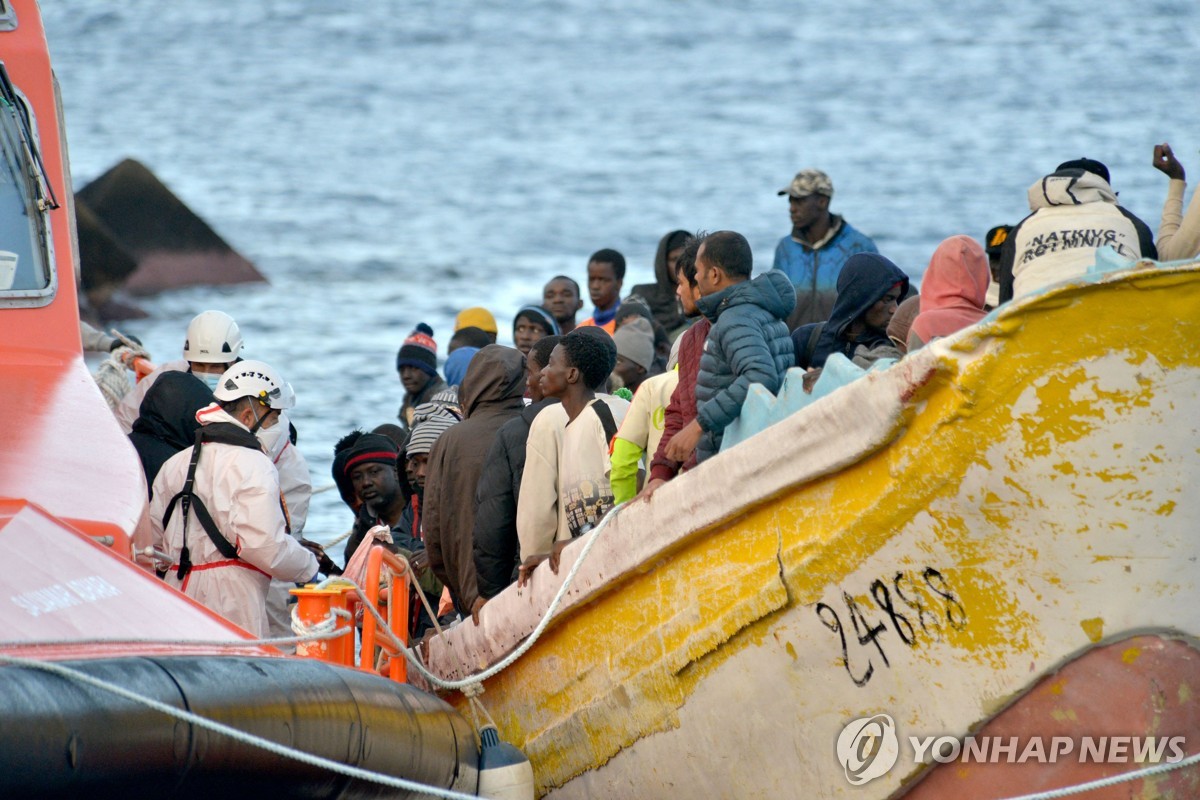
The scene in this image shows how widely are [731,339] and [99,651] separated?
2.15m

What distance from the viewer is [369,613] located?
6.14 meters

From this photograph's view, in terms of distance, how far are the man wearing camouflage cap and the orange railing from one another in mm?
2981

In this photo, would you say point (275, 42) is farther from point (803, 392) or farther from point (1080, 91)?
point (803, 392)

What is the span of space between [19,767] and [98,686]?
1.09 ft

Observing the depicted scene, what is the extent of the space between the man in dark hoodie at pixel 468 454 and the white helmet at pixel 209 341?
5.76 feet

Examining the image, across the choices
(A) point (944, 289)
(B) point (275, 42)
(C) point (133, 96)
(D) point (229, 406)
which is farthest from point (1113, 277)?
(B) point (275, 42)

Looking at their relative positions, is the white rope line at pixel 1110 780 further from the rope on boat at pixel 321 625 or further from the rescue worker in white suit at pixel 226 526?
the rescue worker in white suit at pixel 226 526

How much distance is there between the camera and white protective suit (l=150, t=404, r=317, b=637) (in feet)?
22.1

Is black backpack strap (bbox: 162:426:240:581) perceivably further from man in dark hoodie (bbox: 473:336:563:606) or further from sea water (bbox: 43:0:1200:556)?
sea water (bbox: 43:0:1200:556)

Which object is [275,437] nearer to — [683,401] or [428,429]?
[428,429]

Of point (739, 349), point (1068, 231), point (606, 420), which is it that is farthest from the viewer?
point (606, 420)

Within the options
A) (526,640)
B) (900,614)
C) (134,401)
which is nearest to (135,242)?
(134,401)

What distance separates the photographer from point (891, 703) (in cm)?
491

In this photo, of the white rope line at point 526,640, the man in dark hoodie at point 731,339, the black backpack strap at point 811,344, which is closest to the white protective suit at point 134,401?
the white rope line at point 526,640
